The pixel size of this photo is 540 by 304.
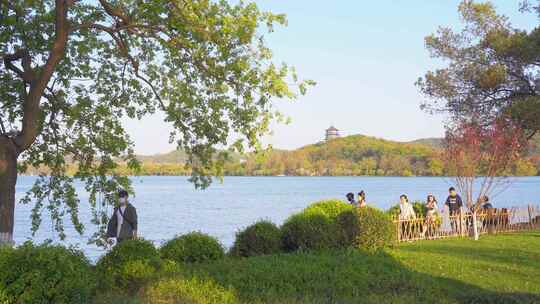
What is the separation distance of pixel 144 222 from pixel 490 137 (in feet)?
91.1

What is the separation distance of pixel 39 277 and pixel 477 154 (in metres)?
17.0

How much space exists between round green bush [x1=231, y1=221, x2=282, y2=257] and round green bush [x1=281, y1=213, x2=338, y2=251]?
395 mm

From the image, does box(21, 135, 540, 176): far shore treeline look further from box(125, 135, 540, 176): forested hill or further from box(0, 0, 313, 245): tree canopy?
box(0, 0, 313, 245): tree canopy

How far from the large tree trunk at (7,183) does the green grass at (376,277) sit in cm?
304

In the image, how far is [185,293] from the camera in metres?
9.03

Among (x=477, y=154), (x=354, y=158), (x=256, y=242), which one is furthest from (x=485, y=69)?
(x=354, y=158)

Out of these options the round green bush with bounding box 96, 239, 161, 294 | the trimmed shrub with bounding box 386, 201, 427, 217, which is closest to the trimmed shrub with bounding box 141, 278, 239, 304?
the round green bush with bounding box 96, 239, 161, 294

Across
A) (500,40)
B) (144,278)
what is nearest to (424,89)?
(500,40)

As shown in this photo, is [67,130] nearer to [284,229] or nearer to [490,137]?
[284,229]

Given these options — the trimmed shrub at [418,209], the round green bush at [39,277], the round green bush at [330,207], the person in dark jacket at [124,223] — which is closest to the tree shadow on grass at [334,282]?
the person in dark jacket at [124,223]

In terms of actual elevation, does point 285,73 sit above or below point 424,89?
below

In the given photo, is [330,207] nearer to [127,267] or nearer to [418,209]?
[127,267]

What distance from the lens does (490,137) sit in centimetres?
2247

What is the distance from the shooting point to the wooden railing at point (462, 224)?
2016 centimetres
